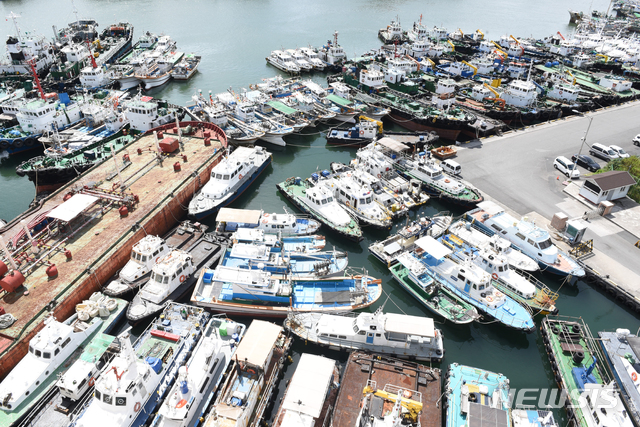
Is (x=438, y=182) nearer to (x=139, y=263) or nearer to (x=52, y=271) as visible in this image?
(x=139, y=263)

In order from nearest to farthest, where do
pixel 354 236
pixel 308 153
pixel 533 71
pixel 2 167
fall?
1. pixel 354 236
2. pixel 2 167
3. pixel 308 153
4. pixel 533 71

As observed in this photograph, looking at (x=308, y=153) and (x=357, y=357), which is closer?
(x=357, y=357)

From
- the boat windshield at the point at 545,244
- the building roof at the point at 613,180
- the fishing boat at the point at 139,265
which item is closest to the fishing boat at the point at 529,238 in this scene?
the boat windshield at the point at 545,244

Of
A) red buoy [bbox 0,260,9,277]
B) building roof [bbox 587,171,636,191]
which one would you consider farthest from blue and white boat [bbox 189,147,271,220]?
building roof [bbox 587,171,636,191]

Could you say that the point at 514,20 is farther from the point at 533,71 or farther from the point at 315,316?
the point at 315,316

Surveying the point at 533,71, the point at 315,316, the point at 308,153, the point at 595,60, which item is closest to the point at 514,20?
the point at 595,60

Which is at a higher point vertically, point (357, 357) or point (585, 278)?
point (357, 357)

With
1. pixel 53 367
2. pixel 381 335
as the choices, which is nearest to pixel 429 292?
pixel 381 335
